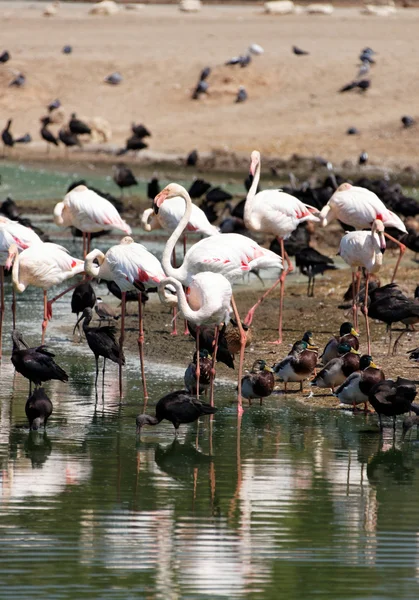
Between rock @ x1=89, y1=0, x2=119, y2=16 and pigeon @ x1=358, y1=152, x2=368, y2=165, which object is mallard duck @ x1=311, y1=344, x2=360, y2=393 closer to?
pigeon @ x1=358, y1=152, x2=368, y2=165

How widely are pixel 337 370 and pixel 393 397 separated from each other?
1.37 m

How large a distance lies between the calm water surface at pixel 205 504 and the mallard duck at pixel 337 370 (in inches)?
12.5

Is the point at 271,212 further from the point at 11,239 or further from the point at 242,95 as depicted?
the point at 242,95

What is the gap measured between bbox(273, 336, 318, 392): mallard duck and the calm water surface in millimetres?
202

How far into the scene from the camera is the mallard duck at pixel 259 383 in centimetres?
995

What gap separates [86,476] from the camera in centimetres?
785

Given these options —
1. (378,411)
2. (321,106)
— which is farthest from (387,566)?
(321,106)

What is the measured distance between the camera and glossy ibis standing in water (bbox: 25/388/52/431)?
8.93 metres

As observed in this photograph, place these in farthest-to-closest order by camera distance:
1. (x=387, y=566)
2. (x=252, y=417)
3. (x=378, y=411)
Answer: (x=252, y=417)
(x=378, y=411)
(x=387, y=566)

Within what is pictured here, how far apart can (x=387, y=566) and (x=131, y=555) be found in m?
1.29

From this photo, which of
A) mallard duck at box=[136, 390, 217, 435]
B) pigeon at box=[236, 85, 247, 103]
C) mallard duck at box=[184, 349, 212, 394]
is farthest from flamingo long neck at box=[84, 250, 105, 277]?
pigeon at box=[236, 85, 247, 103]

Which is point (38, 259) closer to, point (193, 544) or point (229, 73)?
point (193, 544)

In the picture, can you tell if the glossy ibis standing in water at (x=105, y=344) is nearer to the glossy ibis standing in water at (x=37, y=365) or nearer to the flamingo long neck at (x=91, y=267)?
the flamingo long neck at (x=91, y=267)

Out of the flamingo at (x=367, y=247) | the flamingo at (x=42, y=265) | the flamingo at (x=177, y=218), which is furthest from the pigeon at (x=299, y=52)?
the flamingo at (x=42, y=265)
